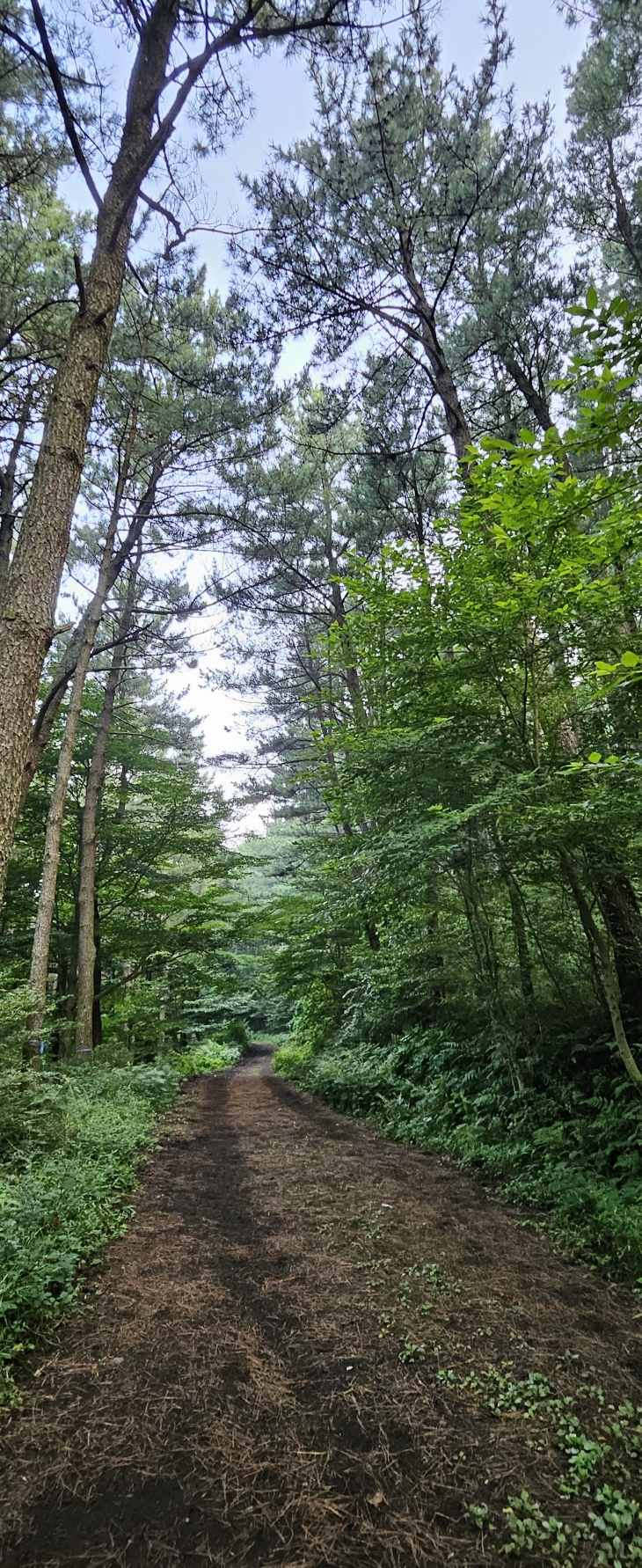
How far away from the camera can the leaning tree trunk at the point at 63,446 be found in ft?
9.98

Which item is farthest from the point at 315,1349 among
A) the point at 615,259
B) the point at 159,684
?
the point at 159,684

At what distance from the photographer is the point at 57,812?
634 cm

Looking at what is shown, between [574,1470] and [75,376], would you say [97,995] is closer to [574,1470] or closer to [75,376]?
[75,376]

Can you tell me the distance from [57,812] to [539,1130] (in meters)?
5.17

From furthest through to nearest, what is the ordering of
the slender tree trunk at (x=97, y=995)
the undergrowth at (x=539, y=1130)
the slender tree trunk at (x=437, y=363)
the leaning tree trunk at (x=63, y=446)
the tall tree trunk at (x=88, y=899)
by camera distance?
the slender tree trunk at (x=97, y=995) < the tall tree trunk at (x=88, y=899) < the slender tree trunk at (x=437, y=363) < the undergrowth at (x=539, y=1130) < the leaning tree trunk at (x=63, y=446)

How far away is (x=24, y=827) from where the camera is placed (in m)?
7.77

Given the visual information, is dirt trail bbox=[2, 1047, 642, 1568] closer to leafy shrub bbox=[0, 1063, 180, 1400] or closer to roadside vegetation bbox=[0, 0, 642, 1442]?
leafy shrub bbox=[0, 1063, 180, 1400]

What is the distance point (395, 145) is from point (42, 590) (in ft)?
20.7

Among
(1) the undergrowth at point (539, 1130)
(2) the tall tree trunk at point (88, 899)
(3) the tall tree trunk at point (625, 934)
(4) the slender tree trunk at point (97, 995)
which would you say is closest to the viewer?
(1) the undergrowth at point (539, 1130)

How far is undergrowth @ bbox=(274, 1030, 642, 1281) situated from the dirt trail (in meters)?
0.25

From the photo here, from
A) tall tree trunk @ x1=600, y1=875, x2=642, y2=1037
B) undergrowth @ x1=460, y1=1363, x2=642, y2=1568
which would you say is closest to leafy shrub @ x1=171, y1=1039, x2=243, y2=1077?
tall tree trunk @ x1=600, y1=875, x2=642, y2=1037

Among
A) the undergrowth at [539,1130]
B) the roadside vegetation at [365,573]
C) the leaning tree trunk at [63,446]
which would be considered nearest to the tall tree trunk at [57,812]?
the roadside vegetation at [365,573]

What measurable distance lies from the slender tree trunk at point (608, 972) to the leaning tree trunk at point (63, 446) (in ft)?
10.7

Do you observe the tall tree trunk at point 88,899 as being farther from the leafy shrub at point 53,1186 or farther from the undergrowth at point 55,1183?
the leafy shrub at point 53,1186
